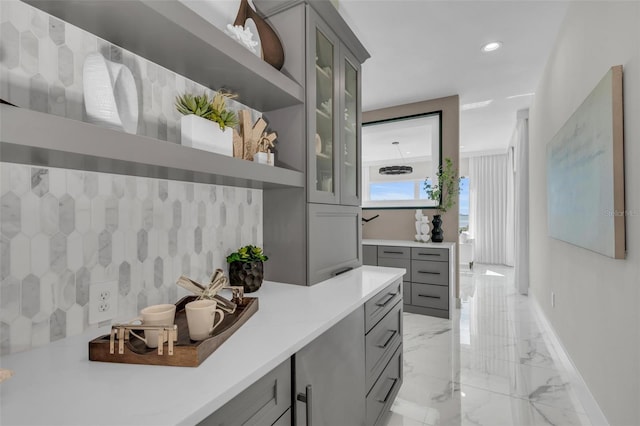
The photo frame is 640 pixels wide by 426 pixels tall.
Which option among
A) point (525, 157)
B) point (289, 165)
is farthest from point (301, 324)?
point (525, 157)

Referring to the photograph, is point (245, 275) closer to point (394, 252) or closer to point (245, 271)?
point (245, 271)

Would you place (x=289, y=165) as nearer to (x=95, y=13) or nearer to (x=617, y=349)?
(x=95, y=13)

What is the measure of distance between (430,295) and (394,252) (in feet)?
2.10

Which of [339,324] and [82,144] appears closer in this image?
[82,144]

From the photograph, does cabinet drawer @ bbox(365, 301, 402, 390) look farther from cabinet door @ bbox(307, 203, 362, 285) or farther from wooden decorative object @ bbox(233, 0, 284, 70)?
wooden decorative object @ bbox(233, 0, 284, 70)

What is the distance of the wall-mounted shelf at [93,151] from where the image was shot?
652mm

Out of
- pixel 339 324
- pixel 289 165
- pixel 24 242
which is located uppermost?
pixel 289 165

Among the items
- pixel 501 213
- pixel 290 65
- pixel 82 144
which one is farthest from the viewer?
pixel 501 213

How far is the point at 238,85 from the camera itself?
1.46 meters

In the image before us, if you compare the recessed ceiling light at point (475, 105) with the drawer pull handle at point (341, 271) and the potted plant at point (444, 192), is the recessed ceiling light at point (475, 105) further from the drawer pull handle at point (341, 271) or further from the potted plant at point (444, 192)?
the drawer pull handle at point (341, 271)

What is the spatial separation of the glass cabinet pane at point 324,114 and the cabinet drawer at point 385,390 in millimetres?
1098

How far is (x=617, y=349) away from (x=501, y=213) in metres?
6.64

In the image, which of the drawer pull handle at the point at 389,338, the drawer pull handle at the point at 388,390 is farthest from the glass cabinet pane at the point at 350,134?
the drawer pull handle at the point at 388,390

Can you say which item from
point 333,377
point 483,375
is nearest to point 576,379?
point 483,375
